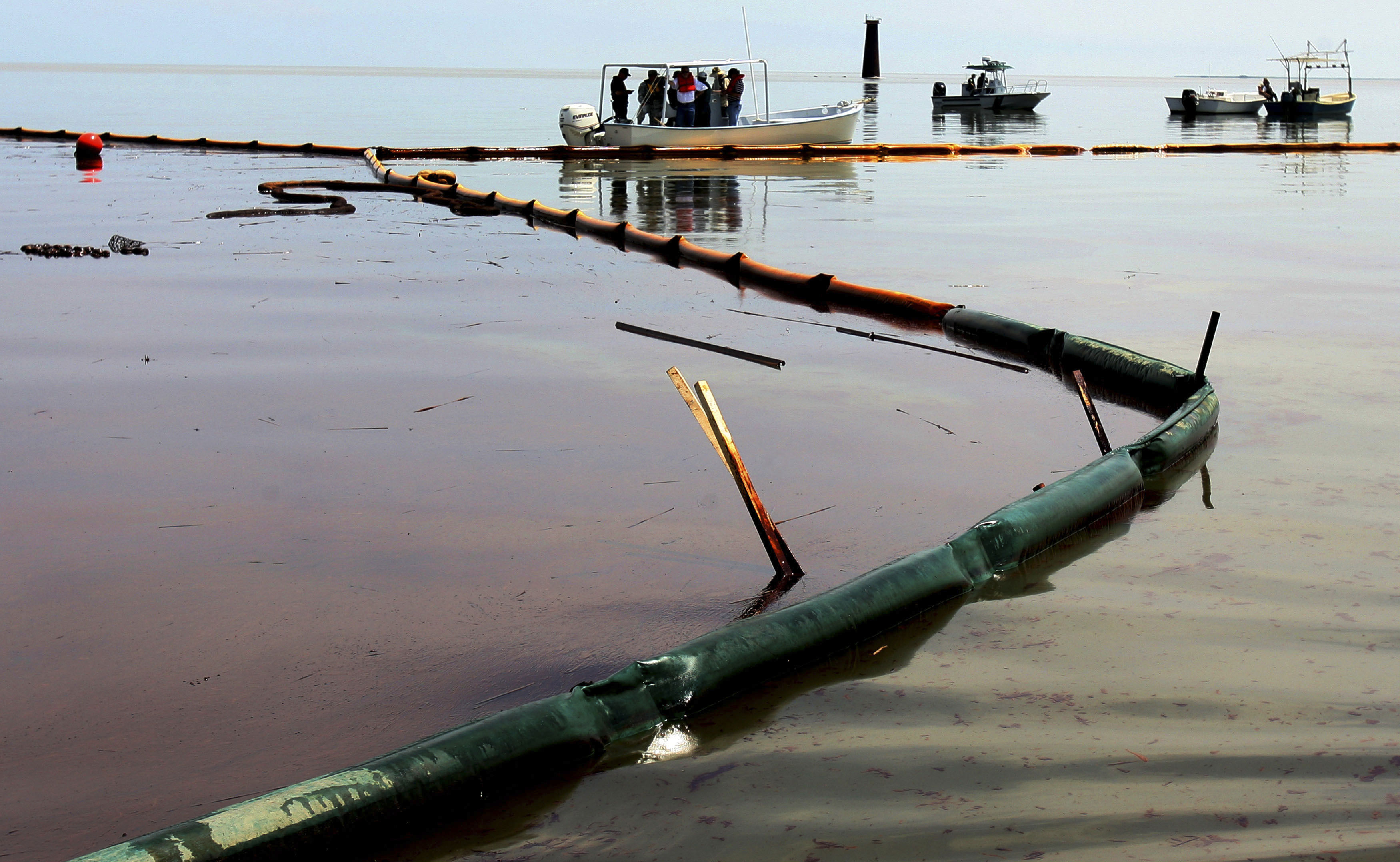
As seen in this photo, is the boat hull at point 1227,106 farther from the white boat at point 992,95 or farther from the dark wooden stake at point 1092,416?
the dark wooden stake at point 1092,416

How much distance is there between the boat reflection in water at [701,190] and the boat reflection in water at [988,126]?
1239cm

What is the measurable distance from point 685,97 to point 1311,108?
3596 cm

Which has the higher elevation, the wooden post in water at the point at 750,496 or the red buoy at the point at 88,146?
the red buoy at the point at 88,146

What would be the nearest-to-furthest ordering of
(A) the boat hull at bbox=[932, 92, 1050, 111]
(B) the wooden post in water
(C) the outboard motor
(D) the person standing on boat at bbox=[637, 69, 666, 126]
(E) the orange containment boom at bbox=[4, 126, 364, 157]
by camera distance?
1. (B) the wooden post in water
2. (D) the person standing on boat at bbox=[637, 69, 666, 126]
3. (E) the orange containment boom at bbox=[4, 126, 364, 157]
4. (C) the outboard motor
5. (A) the boat hull at bbox=[932, 92, 1050, 111]

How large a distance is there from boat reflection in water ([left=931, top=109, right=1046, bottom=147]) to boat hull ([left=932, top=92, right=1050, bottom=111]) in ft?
1.30

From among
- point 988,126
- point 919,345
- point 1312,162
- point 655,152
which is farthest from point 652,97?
point 988,126

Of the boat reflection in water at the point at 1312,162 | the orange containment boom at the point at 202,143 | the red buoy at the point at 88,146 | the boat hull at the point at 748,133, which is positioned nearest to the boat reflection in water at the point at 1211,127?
the boat reflection in water at the point at 1312,162

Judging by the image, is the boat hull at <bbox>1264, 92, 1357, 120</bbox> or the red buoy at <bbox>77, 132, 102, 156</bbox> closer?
the red buoy at <bbox>77, 132, 102, 156</bbox>

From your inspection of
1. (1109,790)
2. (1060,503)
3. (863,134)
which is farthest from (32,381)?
(863,134)

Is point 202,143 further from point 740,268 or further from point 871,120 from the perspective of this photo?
point 871,120

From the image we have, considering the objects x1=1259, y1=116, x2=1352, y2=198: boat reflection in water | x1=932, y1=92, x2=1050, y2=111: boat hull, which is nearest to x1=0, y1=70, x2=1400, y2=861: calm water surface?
x1=1259, y1=116, x2=1352, y2=198: boat reflection in water

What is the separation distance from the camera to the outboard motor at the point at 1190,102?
54.7 meters

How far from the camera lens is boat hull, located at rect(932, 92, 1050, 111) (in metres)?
59.9

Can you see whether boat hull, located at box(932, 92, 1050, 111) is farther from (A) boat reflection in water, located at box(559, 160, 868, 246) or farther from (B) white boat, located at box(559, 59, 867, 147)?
(A) boat reflection in water, located at box(559, 160, 868, 246)
